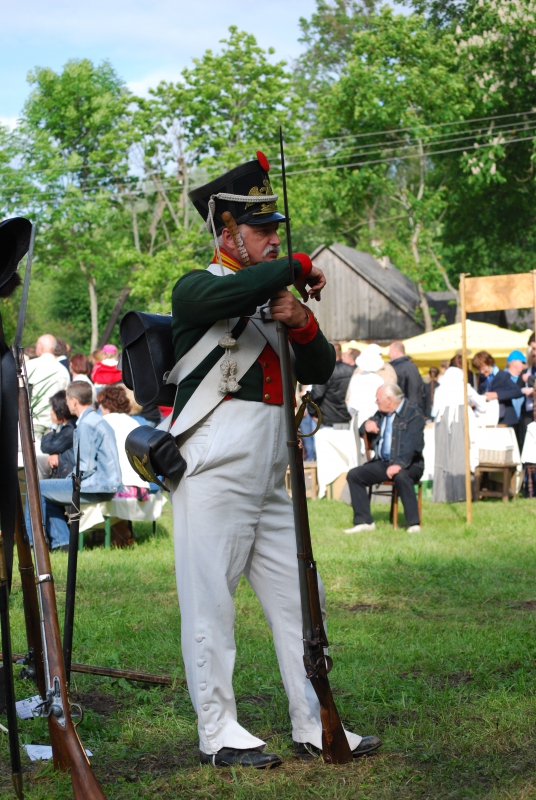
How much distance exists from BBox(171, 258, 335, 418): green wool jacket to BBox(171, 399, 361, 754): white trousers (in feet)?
0.46

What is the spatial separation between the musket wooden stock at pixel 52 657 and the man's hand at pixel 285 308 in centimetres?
92

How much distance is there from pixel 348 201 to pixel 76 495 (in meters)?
31.7

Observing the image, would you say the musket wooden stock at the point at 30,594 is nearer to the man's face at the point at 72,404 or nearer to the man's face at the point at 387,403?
the man's face at the point at 72,404

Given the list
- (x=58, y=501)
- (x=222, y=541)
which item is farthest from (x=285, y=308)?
(x=58, y=501)

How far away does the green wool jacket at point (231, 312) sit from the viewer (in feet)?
11.8

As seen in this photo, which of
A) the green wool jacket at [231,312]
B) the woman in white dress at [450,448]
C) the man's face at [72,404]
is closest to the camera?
the green wool jacket at [231,312]

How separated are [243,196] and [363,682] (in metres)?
2.50

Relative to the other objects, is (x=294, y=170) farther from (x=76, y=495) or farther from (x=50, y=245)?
(x=76, y=495)

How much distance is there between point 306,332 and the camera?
12.5 feet

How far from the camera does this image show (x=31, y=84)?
1608 inches

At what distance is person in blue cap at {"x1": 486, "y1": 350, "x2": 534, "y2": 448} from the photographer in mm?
13883

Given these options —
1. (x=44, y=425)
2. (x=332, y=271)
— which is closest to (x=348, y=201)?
(x=332, y=271)

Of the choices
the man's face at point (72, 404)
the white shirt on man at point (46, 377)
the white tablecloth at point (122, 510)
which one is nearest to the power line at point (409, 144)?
the white shirt on man at point (46, 377)

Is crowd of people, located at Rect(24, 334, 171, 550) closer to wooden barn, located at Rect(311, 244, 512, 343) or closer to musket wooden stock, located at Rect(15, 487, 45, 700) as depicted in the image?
musket wooden stock, located at Rect(15, 487, 45, 700)
